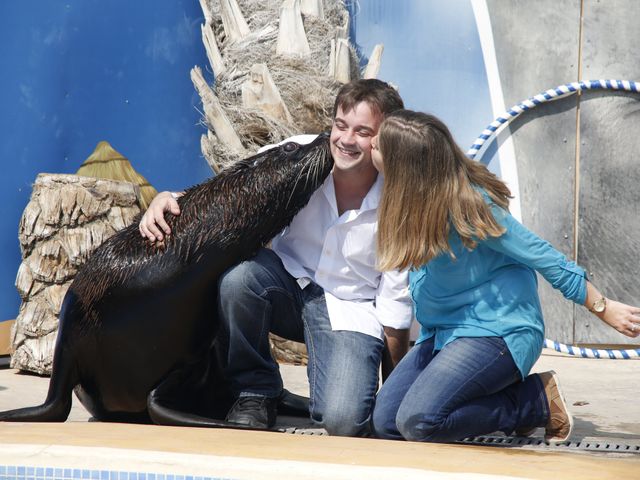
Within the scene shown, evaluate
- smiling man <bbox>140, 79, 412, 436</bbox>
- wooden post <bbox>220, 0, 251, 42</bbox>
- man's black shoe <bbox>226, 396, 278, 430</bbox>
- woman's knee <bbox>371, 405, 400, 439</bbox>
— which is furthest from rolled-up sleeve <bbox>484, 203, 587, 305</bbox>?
wooden post <bbox>220, 0, 251, 42</bbox>

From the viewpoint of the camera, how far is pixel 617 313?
304 centimetres

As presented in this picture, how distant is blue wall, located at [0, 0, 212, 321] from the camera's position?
5.73 meters

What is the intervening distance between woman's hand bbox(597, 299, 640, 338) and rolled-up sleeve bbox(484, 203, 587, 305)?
90 mm

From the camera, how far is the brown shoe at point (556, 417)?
327cm

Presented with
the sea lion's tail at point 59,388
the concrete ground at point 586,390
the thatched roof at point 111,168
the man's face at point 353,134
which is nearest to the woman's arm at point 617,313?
the concrete ground at point 586,390

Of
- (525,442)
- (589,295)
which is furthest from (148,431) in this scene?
(589,295)

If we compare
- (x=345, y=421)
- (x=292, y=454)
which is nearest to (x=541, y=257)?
(x=345, y=421)

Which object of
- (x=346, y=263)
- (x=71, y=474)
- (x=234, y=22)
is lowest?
(x=71, y=474)

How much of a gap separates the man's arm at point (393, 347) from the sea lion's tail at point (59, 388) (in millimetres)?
1190

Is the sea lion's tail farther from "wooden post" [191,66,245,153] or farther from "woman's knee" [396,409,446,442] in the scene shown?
"wooden post" [191,66,245,153]

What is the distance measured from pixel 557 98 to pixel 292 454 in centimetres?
352

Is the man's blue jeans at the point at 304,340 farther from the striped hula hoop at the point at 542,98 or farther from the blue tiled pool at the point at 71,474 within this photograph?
the striped hula hoop at the point at 542,98

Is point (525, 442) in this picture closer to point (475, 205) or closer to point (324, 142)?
point (475, 205)

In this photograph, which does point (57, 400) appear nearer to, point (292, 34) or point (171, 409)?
point (171, 409)
